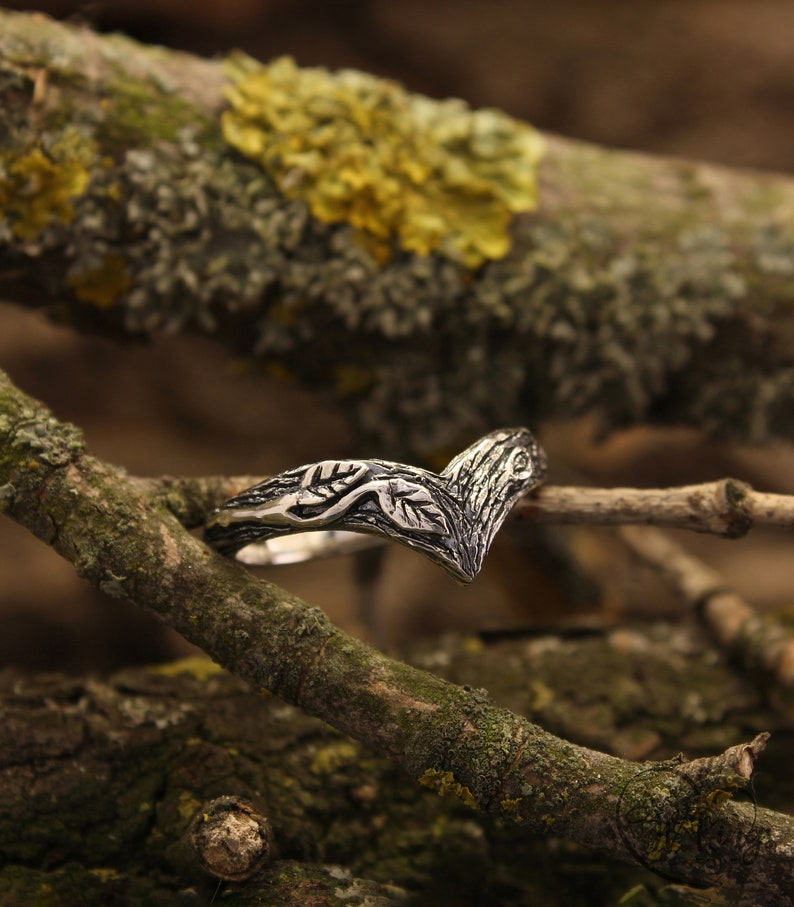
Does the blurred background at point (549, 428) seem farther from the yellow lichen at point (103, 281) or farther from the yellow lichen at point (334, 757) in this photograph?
the yellow lichen at point (334, 757)

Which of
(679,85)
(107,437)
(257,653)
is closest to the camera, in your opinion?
(257,653)

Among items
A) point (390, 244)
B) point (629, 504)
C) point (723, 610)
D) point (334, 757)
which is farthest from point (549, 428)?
point (334, 757)

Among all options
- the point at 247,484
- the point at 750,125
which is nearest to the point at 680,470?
the point at 750,125

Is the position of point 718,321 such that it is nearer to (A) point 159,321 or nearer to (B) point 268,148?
(B) point 268,148

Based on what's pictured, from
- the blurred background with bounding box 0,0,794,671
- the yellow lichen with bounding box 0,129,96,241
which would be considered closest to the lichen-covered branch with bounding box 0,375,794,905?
the yellow lichen with bounding box 0,129,96,241

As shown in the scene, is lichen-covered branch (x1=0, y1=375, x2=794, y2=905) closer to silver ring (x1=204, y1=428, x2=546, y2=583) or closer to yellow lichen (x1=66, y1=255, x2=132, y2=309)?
silver ring (x1=204, y1=428, x2=546, y2=583)

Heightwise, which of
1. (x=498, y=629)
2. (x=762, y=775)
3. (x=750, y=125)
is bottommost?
(x=762, y=775)

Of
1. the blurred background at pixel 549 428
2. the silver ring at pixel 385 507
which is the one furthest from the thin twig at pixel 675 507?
the blurred background at pixel 549 428
